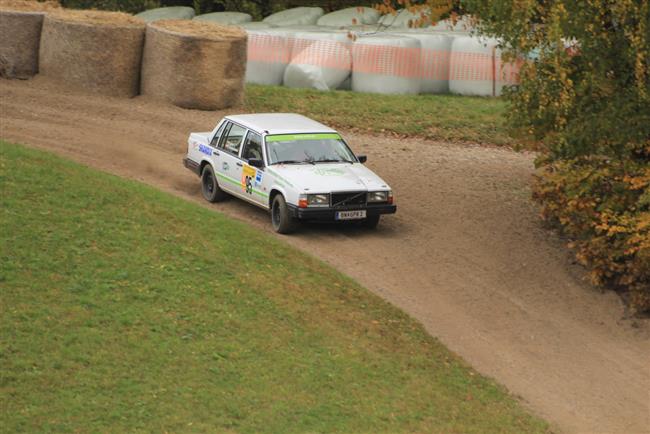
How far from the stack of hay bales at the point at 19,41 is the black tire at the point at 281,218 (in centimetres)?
1058

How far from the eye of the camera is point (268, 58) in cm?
3022

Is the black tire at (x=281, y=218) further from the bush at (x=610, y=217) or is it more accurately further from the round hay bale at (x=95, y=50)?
the round hay bale at (x=95, y=50)

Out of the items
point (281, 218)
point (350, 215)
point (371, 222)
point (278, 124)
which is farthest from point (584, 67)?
point (278, 124)

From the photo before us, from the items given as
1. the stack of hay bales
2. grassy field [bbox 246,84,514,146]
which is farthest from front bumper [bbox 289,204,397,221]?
the stack of hay bales

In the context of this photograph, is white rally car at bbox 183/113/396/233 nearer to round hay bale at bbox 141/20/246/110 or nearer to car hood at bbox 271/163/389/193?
car hood at bbox 271/163/389/193

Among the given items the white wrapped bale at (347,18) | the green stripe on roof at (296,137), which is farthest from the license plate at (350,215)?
the white wrapped bale at (347,18)

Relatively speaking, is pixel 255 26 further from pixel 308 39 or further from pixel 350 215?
pixel 350 215

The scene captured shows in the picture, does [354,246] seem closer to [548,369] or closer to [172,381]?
[548,369]

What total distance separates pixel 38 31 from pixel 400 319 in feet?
47.4

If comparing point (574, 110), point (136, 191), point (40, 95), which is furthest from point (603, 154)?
point (40, 95)

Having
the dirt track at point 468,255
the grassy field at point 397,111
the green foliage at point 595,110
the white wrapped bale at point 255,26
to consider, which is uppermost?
the green foliage at point 595,110

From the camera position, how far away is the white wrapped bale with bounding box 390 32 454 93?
29.9 meters

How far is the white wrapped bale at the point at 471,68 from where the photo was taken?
29.7m

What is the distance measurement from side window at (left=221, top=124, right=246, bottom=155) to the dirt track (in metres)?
0.95
